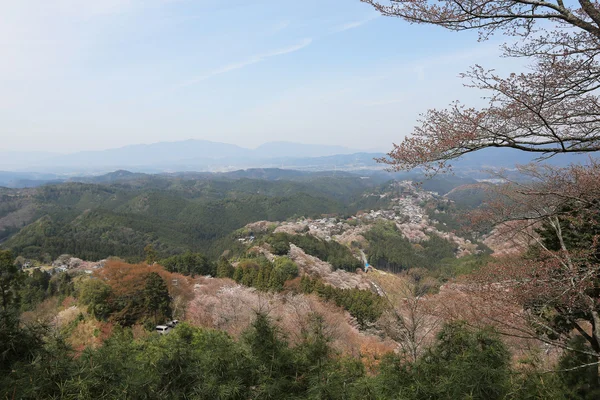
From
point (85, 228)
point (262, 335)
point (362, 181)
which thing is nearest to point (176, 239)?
point (85, 228)

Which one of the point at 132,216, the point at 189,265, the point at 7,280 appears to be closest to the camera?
the point at 7,280

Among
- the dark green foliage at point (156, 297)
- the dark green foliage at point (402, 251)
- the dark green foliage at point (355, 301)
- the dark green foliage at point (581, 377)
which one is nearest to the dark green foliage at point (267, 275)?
the dark green foliage at point (355, 301)

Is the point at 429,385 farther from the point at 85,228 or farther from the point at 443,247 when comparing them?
the point at 85,228

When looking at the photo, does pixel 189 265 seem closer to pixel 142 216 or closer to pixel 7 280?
pixel 7 280

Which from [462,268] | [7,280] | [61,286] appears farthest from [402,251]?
[7,280]

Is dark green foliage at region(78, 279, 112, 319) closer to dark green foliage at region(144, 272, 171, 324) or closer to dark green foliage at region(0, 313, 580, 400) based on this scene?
dark green foliage at region(144, 272, 171, 324)

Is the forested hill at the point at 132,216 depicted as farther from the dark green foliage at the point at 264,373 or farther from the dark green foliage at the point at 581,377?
the dark green foliage at the point at 581,377

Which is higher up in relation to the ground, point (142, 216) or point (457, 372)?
point (457, 372)
